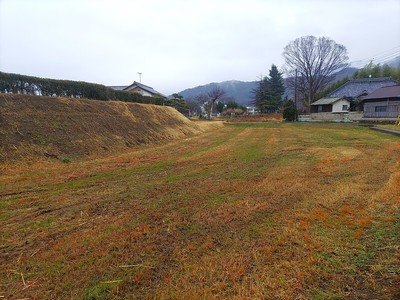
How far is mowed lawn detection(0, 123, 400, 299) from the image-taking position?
239cm

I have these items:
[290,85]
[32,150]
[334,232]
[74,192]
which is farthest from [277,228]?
[290,85]

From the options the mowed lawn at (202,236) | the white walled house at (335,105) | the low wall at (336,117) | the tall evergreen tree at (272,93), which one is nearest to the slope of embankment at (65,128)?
the mowed lawn at (202,236)

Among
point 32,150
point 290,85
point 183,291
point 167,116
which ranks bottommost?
point 183,291

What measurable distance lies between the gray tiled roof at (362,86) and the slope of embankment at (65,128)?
125 feet

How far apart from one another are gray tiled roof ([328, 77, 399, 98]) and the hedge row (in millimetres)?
38917

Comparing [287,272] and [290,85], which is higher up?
[290,85]

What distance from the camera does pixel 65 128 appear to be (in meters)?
10.3

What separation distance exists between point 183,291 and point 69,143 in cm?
890

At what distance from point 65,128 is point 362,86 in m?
46.7

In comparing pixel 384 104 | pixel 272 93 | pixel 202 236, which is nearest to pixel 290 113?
pixel 384 104

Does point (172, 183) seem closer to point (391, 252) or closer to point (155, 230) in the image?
point (155, 230)

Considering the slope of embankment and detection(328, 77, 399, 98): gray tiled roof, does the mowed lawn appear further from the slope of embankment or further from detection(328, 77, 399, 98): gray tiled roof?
detection(328, 77, 399, 98): gray tiled roof

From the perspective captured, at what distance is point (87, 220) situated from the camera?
387cm

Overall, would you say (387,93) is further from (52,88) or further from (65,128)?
(52,88)
